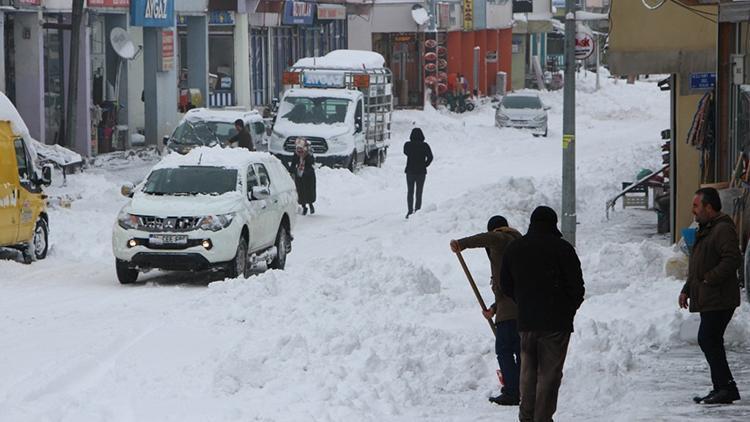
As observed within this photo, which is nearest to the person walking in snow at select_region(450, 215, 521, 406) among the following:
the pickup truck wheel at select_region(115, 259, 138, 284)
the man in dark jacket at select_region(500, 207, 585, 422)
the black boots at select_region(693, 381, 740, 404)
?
the man in dark jacket at select_region(500, 207, 585, 422)

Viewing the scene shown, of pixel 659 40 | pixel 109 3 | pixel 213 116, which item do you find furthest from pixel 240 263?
pixel 109 3

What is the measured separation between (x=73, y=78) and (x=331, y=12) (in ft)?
88.1

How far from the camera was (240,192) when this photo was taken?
20609 millimetres

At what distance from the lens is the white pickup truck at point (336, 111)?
121 ft

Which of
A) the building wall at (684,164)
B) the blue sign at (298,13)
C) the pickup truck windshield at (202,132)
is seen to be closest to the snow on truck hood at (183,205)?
the building wall at (684,164)

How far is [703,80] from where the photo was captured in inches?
882

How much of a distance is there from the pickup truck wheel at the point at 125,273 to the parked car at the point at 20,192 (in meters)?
1.96

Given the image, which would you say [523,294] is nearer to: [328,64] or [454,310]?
[454,310]

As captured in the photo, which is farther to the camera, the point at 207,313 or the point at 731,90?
the point at 731,90

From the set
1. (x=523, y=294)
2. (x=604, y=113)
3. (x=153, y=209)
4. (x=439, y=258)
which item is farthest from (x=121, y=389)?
(x=604, y=113)

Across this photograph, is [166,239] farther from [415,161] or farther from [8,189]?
[415,161]

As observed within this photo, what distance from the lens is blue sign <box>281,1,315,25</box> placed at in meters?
59.1

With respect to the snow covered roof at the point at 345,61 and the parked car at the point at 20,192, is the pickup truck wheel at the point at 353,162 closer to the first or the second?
the snow covered roof at the point at 345,61

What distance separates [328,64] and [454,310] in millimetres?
23018
